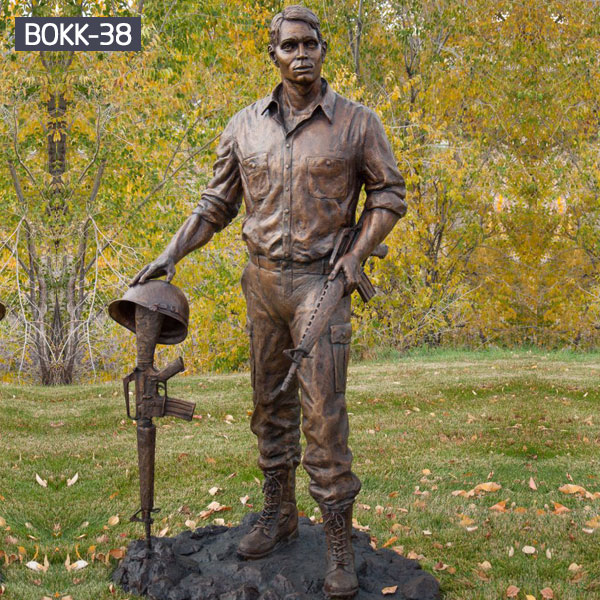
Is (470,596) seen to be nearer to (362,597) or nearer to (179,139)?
(362,597)

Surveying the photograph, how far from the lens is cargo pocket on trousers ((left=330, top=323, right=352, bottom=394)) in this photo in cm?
401

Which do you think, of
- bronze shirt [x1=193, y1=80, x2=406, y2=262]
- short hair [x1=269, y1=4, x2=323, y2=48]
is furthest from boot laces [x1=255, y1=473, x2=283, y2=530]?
short hair [x1=269, y1=4, x2=323, y2=48]

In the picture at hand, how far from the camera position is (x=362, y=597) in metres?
4.10

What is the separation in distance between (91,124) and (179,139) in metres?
1.43

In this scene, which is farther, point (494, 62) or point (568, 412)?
point (494, 62)

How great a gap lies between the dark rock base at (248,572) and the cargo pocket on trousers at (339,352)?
1.11 meters

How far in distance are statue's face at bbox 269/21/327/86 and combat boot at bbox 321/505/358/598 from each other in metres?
2.28

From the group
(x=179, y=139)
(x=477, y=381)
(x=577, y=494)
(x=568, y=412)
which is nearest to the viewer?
(x=577, y=494)

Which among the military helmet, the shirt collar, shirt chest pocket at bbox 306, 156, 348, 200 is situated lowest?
the military helmet

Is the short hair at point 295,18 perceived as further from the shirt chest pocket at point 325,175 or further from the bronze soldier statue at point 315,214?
the shirt chest pocket at point 325,175

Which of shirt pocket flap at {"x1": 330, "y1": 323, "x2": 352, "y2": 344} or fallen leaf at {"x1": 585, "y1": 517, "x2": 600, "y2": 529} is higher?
shirt pocket flap at {"x1": 330, "y1": 323, "x2": 352, "y2": 344}

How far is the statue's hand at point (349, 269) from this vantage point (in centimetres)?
392

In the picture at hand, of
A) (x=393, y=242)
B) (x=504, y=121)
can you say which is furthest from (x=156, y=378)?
(x=504, y=121)

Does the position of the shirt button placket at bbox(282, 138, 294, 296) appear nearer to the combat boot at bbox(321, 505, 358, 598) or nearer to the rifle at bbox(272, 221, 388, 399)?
the rifle at bbox(272, 221, 388, 399)
